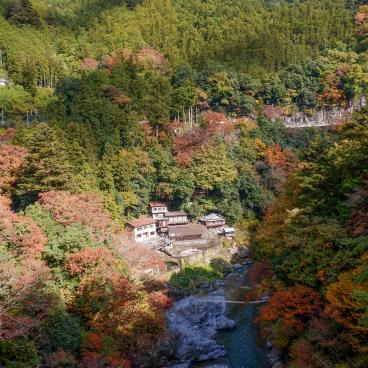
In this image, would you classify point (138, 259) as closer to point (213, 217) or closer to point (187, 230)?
point (187, 230)

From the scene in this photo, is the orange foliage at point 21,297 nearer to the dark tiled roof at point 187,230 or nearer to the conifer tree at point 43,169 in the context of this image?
the conifer tree at point 43,169

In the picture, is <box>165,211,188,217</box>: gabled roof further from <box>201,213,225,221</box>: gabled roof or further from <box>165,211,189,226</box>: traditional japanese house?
<box>201,213,225,221</box>: gabled roof

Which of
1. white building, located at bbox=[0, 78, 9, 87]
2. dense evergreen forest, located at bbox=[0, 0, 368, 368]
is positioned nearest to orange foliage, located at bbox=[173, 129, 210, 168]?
dense evergreen forest, located at bbox=[0, 0, 368, 368]

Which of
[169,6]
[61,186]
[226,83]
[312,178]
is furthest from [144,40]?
[312,178]

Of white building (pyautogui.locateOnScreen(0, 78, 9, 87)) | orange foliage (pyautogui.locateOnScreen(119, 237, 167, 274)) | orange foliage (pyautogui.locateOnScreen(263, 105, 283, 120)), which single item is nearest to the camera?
orange foliage (pyautogui.locateOnScreen(119, 237, 167, 274))

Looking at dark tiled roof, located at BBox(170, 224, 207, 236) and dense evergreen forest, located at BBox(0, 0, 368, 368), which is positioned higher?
dense evergreen forest, located at BBox(0, 0, 368, 368)

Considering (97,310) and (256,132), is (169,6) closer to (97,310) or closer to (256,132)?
(256,132)

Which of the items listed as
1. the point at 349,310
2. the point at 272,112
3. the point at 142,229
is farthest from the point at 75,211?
the point at 272,112
